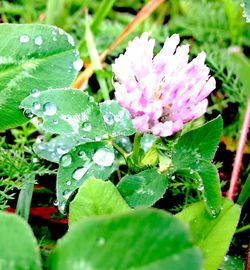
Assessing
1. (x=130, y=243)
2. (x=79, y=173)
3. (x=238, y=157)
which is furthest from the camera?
(x=238, y=157)

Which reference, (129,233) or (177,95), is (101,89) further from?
(129,233)

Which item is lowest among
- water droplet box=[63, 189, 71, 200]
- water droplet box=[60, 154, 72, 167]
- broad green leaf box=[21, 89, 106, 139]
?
water droplet box=[63, 189, 71, 200]

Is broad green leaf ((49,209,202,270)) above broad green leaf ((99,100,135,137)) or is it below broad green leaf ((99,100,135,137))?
above

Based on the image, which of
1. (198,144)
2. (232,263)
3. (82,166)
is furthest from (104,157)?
(232,263)

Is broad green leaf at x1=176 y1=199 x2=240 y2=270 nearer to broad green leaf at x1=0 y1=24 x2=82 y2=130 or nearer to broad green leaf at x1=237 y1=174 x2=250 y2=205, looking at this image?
broad green leaf at x1=237 y1=174 x2=250 y2=205

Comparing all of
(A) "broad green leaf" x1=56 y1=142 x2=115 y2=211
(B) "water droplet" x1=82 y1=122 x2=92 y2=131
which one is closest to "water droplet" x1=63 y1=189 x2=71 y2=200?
(A) "broad green leaf" x1=56 y1=142 x2=115 y2=211

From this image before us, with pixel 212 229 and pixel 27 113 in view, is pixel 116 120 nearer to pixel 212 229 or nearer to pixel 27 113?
pixel 27 113

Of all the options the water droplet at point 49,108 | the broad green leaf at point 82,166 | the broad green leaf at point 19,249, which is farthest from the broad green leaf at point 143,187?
the broad green leaf at point 19,249
